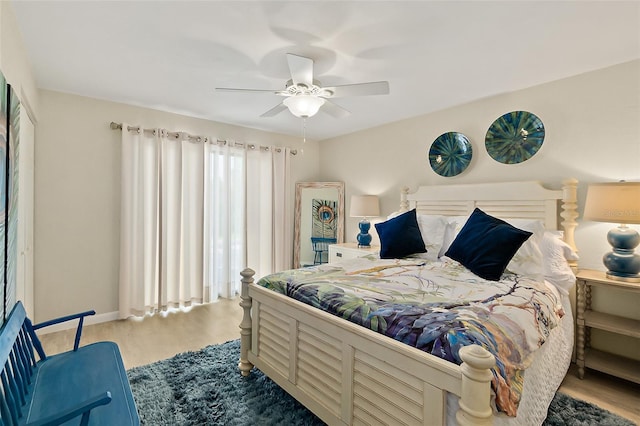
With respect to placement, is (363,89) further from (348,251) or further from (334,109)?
(348,251)

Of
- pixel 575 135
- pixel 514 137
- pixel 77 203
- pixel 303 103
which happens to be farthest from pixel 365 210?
pixel 77 203

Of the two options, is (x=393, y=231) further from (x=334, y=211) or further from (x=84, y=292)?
(x=84, y=292)

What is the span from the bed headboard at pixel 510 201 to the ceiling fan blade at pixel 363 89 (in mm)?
1637

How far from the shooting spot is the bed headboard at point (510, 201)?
262 centimetres

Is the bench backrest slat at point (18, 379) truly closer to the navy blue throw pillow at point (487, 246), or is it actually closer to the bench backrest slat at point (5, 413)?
the bench backrest slat at point (5, 413)

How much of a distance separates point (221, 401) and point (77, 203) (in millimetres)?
2642

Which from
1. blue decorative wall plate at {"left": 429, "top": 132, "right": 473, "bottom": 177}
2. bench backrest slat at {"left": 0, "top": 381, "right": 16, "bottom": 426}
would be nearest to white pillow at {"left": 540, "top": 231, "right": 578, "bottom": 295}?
blue decorative wall plate at {"left": 429, "top": 132, "right": 473, "bottom": 177}

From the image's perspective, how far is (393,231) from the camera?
309 cm

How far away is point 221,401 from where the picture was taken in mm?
2023

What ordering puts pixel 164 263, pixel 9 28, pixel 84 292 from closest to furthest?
1. pixel 9 28
2. pixel 84 292
3. pixel 164 263

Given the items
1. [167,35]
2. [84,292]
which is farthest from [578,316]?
[84,292]

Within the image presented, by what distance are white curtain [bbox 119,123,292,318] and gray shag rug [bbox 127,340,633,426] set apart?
55.7 inches

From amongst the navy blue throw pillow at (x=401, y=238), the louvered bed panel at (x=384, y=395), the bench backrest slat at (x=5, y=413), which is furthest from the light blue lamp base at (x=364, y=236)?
the bench backrest slat at (x=5, y=413)

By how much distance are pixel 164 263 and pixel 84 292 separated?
0.81 m
